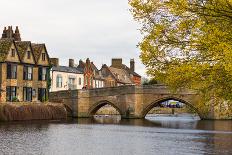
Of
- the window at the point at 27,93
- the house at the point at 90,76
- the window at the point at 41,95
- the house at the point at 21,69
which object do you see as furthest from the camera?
the house at the point at 90,76

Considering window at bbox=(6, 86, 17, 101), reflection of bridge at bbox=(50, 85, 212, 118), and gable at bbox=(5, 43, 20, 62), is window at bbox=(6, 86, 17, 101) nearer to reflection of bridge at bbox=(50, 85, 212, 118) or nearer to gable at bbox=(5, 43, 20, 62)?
gable at bbox=(5, 43, 20, 62)

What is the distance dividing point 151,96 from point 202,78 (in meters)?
52.0

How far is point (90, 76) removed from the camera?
101000 millimetres

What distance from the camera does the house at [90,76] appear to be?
99200 mm

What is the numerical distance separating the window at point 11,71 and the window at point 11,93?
1.56 m

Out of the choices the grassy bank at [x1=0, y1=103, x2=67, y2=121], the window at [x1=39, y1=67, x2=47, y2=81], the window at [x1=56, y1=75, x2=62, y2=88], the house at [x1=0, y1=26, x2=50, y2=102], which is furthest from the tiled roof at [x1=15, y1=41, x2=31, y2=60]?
the window at [x1=56, y1=75, x2=62, y2=88]

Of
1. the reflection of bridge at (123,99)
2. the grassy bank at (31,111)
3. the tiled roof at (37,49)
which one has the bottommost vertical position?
the grassy bank at (31,111)

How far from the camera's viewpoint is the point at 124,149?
30062 mm

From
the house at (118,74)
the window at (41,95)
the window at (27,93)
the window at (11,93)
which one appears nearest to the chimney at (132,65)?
the house at (118,74)

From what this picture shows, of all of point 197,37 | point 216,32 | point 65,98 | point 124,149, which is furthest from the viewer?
point 65,98

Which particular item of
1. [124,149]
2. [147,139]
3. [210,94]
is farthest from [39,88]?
[210,94]

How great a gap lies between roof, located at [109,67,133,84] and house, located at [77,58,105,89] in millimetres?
4113

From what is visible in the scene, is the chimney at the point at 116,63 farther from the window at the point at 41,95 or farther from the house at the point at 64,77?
the window at the point at 41,95

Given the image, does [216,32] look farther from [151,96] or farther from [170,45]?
[151,96]
